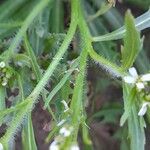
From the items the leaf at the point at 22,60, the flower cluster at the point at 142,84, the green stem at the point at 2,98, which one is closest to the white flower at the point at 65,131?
the flower cluster at the point at 142,84

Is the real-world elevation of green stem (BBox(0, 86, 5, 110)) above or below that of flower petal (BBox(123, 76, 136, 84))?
above

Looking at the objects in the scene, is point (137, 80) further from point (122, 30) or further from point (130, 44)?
point (122, 30)

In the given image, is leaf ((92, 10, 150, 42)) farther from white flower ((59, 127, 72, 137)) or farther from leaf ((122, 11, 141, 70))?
white flower ((59, 127, 72, 137))

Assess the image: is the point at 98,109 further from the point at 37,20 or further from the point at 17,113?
the point at 17,113

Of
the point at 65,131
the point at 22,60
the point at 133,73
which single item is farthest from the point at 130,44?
the point at 22,60

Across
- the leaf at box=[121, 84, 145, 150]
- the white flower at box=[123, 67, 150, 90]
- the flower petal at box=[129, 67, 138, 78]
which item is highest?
the flower petal at box=[129, 67, 138, 78]

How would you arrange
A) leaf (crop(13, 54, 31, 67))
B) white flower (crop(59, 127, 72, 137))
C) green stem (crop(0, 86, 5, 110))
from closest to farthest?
white flower (crop(59, 127, 72, 137)) → green stem (crop(0, 86, 5, 110)) → leaf (crop(13, 54, 31, 67))

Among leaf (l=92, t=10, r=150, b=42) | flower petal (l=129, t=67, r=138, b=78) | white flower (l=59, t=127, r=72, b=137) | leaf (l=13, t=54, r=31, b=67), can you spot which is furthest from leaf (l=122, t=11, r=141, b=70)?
leaf (l=13, t=54, r=31, b=67)

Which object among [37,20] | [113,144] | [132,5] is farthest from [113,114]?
[37,20]
